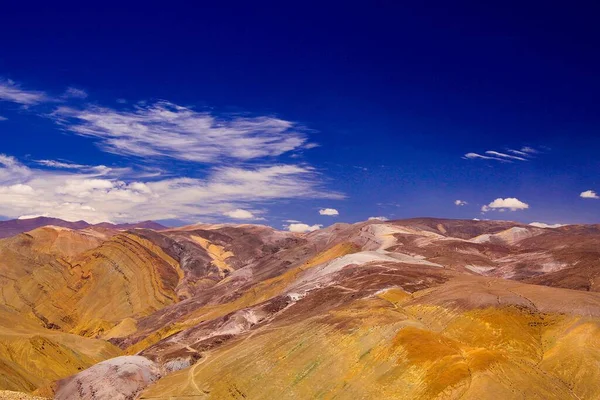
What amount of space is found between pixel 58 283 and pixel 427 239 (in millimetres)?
130601

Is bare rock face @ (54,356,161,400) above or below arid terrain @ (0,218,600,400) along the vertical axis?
below

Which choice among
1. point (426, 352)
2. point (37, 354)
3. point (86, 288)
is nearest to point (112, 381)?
point (37, 354)

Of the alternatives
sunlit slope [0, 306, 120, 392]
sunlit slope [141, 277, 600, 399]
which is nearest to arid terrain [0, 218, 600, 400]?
sunlit slope [141, 277, 600, 399]

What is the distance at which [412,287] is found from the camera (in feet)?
285

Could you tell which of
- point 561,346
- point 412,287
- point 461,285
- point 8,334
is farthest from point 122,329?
point 561,346

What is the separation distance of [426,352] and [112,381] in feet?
150

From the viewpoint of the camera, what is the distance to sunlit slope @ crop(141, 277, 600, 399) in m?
46.0

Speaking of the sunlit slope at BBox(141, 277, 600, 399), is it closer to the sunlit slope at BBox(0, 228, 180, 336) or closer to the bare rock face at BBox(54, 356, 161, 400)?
the bare rock face at BBox(54, 356, 161, 400)

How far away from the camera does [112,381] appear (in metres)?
73.6

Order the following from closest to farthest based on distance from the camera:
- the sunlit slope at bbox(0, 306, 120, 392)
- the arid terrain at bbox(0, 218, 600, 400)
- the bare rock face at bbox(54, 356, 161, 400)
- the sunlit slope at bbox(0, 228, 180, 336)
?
the arid terrain at bbox(0, 218, 600, 400)
the bare rock face at bbox(54, 356, 161, 400)
the sunlit slope at bbox(0, 306, 120, 392)
the sunlit slope at bbox(0, 228, 180, 336)

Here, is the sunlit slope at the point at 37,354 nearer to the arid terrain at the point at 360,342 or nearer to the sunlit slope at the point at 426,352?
the arid terrain at the point at 360,342

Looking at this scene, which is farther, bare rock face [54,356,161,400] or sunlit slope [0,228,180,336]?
sunlit slope [0,228,180,336]

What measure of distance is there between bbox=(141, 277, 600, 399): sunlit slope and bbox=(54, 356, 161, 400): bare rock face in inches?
104

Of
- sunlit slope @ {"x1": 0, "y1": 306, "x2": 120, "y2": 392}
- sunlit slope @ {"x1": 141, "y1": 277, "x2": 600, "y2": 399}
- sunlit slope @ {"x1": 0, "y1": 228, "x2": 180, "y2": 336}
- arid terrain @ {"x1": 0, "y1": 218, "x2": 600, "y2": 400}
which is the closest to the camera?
sunlit slope @ {"x1": 141, "y1": 277, "x2": 600, "y2": 399}
